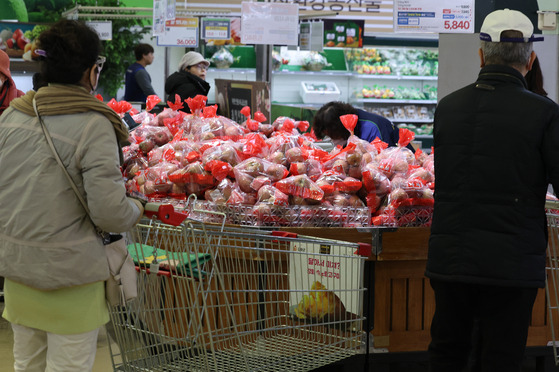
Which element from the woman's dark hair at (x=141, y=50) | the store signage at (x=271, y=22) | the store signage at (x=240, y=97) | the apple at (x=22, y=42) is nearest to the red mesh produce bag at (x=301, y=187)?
the store signage at (x=240, y=97)

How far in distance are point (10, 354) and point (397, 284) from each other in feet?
7.14

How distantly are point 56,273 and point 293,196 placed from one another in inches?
55.7

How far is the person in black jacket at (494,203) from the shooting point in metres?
2.42

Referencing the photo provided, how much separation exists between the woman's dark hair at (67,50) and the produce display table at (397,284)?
4.11 feet

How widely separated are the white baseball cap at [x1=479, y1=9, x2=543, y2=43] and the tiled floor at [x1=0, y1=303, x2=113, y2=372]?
99.5 inches

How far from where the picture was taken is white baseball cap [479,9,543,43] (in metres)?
2.50

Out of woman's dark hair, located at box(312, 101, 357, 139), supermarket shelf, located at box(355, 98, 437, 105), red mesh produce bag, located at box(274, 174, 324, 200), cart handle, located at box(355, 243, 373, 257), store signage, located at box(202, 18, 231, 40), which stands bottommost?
cart handle, located at box(355, 243, 373, 257)

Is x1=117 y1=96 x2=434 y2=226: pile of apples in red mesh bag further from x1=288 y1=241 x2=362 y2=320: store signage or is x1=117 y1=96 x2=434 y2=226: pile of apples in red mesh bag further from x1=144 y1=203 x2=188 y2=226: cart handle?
x1=144 y1=203 x2=188 y2=226: cart handle

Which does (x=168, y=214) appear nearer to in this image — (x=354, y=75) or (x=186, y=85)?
(x=186, y=85)

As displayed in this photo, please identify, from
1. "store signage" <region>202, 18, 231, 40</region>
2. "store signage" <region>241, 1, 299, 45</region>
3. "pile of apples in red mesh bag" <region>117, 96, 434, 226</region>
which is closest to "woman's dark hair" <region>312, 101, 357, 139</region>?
"pile of apples in red mesh bag" <region>117, 96, 434, 226</region>

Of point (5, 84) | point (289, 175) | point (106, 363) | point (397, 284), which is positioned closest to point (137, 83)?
point (5, 84)

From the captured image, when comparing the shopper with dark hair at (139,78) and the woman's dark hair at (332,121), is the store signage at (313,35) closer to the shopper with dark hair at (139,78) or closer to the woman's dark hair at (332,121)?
the shopper with dark hair at (139,78)

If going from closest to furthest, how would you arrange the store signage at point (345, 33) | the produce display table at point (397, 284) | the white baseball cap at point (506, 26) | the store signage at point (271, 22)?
the white baseball cap at point (506, 26) → the produce display table at point (397, 284) → the store signage at point (271, 22) → the store signage at point (345, 33)

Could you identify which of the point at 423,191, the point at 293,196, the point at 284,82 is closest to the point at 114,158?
the point at 293,196
